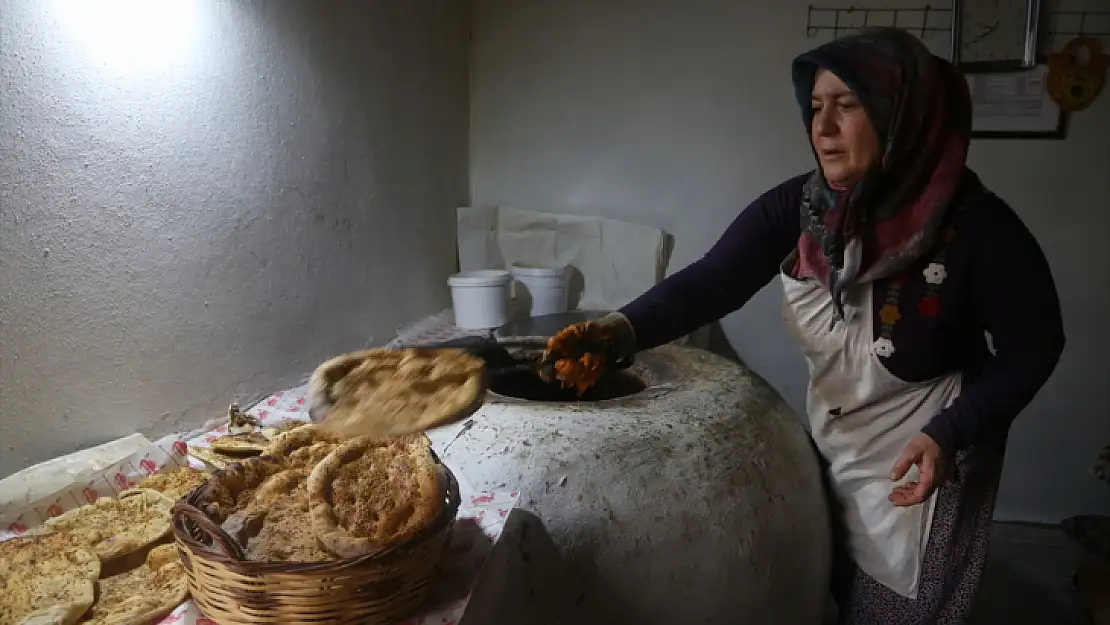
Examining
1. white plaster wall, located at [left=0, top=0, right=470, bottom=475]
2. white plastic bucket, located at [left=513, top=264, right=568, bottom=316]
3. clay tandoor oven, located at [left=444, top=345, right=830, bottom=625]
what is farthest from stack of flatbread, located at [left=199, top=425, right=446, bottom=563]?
white plastic bucket, located at [left=513, top=264, right=568, bottom=316]

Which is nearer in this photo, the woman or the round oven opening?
the woman

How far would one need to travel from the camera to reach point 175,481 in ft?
3.74

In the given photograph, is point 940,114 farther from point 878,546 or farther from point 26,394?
point 26,394

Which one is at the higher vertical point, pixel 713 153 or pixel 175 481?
pixel 713 153

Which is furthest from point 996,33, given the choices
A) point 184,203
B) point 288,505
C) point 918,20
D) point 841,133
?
point 288,505

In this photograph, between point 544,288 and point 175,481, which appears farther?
point 544,288

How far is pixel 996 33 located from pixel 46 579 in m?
2.76

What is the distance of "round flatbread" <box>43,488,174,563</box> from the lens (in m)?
0.92

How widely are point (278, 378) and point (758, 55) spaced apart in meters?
1.86

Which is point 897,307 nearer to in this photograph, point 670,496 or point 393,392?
point 670,496

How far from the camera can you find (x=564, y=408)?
1379mm

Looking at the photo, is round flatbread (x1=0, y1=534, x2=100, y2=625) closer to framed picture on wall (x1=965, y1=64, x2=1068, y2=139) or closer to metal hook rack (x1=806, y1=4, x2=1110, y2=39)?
metal hook rack (x1=806, y1=4, x2=1110, y2=39)

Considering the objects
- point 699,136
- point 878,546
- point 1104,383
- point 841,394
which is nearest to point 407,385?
point 841,394

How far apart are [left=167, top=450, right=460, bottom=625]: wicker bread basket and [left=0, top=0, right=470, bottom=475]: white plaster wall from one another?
0.53m
